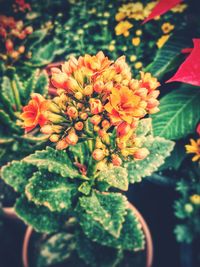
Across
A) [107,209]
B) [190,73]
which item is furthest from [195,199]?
[190,73]

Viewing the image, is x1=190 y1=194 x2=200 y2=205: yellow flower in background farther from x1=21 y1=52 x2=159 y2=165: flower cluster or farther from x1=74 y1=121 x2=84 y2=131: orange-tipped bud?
x1=74 y1=121 x2=84 y2=131: orange-tipped bud

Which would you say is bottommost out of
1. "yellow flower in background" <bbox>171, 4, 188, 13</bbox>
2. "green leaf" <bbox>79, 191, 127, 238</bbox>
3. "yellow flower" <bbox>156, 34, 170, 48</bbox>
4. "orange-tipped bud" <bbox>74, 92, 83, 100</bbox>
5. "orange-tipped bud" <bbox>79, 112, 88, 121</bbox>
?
"green leaf" <bbox>79, 191, 127, 238</bbox>

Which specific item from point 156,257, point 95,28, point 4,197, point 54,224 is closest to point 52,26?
point 95,28

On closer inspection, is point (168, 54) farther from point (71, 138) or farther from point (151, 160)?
point (71, 138)

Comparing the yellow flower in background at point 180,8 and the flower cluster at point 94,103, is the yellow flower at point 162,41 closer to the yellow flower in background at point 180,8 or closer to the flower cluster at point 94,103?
the yellow flower in background at point 180,8

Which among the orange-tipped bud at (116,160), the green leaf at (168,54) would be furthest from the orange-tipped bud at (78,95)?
the green leaf at (168,54)

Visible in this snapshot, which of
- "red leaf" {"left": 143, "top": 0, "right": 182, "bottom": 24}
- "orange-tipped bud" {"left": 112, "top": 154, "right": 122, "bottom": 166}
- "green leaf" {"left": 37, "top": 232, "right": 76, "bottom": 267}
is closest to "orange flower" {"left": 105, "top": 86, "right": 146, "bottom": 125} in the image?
"orange-tipped bud" {"left": 112, "top": 154, "right": 122, "bottom": 166}
